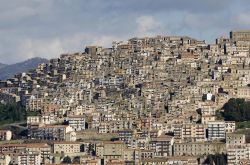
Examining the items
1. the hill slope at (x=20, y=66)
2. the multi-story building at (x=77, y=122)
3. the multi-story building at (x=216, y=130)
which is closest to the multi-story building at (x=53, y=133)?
the multi-story building at (x=77, y=122)

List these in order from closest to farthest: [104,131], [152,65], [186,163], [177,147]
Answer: [186,163] < [177,147] < [104,131] < [152,65]

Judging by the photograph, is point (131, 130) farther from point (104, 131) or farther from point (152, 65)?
point (152, 65)

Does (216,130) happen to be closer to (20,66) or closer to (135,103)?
(135,103)

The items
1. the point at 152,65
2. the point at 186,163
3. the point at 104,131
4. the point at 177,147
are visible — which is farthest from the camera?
the point at 152,65

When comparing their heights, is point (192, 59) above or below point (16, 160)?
above

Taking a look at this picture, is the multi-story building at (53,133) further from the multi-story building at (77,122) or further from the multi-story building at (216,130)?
the multi-story building at (216,130)

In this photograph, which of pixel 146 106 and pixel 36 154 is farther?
pixel 146 106

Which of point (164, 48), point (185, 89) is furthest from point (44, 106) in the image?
point (164, 48)

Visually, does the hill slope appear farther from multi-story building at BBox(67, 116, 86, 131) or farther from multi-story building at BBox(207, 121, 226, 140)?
multi-story building at BBox(207, 121, 226, 140)

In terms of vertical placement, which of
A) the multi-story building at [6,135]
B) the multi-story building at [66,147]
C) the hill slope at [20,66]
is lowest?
the multi-story building at [66,147]
